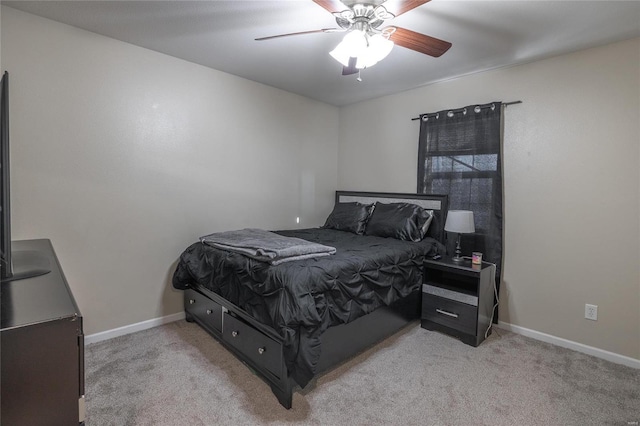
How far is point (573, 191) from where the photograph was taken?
260 cm

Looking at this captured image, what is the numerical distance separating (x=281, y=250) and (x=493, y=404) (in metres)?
1.61

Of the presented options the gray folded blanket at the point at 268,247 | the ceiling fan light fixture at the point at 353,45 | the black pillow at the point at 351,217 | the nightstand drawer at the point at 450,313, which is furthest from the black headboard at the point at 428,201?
the ceiling fan light fixture at the point at 353,45

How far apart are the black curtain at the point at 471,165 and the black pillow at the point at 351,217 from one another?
0.73m

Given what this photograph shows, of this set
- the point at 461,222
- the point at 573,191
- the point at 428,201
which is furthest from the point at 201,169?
the point at 573,191

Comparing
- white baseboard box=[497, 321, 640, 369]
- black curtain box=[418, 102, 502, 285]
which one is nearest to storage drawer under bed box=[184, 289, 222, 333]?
black curtain box=[418, 102, 502, 285]

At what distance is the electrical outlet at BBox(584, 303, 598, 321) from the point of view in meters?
2.53

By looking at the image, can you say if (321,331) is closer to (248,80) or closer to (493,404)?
(493,404)

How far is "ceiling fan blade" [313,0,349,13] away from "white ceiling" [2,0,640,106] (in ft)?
1.08

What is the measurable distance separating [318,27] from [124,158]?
1890 mm

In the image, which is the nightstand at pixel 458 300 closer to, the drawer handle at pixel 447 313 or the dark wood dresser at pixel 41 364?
the drawer handle at pixel 447 313

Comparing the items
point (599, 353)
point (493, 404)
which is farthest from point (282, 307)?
point (599, 353)

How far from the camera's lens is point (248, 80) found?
342cm

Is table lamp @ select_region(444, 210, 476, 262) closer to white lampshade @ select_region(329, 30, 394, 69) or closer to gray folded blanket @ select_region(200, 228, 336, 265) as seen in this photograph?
gray folded blanket @ select_region(200, 228, 336, 265)

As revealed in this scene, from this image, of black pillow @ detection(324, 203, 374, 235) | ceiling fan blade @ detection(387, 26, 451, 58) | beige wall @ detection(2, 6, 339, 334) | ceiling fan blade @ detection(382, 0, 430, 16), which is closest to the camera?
ceiling fan blade @ detection(382, 0, 430, 16)
